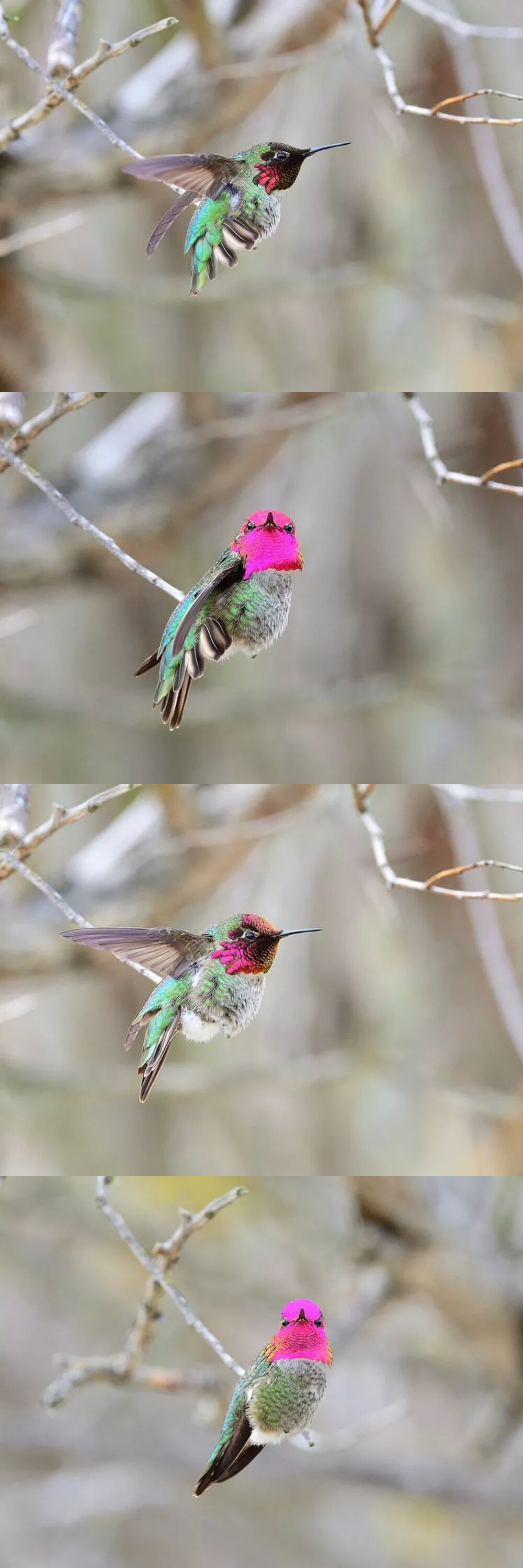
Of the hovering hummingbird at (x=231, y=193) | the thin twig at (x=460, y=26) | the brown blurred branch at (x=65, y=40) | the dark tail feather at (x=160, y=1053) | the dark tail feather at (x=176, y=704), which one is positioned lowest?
the dark tail feather at (x=160, y=1053)

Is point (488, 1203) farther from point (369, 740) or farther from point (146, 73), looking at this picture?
point (146, 73)

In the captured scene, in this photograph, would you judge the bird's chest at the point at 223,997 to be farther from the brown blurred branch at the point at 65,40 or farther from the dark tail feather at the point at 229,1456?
the brown blurred branch at the point at 65,40

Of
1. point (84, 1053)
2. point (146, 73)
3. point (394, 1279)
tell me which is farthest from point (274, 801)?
point (146, 73)

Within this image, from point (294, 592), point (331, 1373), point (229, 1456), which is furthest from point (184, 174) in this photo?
point (331, 1373)

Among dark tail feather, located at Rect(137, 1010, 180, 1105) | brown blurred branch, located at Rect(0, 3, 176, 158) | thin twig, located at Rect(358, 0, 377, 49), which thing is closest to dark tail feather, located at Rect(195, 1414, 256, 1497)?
dark tail feather, located at Rect(137, 1010, 180, 1105)

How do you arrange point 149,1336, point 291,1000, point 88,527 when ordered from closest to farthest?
point 88,527 → point 149,1336 → point 291,1000

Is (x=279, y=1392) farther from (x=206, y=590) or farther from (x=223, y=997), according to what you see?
(x=206, y=590)

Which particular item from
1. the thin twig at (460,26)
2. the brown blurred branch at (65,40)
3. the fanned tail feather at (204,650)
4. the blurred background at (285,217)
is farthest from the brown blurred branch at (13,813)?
A: the thin twig at (460,26)
